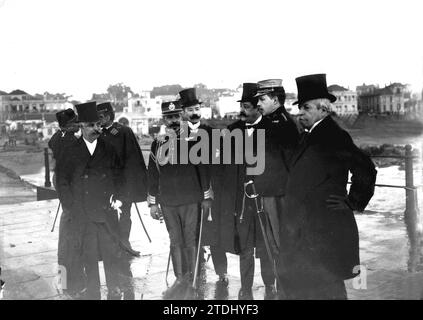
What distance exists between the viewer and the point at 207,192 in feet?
17.6

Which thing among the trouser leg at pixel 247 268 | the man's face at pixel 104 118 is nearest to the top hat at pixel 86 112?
the man's face at pixel 104 118

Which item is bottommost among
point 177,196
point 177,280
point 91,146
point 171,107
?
point 177,280

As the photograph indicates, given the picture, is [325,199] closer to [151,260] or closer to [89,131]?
[151,260]

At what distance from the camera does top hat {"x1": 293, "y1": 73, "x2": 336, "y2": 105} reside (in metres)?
4.66

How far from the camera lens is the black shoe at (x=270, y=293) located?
17.0 ft

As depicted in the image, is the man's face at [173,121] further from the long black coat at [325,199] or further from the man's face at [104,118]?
the long black coat at [325,199]

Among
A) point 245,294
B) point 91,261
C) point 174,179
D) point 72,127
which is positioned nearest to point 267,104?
point 174,179

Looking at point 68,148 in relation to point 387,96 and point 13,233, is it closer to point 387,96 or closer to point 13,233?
point 13,233

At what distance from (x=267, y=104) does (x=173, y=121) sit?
955 mm

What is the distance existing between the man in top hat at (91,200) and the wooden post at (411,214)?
2854 millimetres
